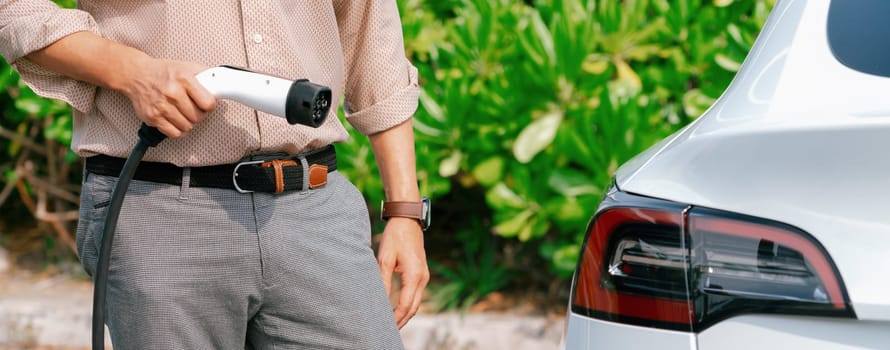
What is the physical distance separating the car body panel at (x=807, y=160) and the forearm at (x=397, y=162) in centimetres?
60

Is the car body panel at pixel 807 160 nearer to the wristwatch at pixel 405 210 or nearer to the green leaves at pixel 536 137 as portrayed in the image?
the wristwatch at pixel 405 210

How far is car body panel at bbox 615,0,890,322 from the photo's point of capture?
141 cm

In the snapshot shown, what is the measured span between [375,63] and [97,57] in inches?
22.3

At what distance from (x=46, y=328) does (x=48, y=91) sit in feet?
9.38

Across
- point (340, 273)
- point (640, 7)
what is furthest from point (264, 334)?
point (640, 7)

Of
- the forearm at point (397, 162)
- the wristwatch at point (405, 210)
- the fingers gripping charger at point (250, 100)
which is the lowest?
the wristwatch at point (405, 210)

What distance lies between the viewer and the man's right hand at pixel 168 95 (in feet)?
5.50

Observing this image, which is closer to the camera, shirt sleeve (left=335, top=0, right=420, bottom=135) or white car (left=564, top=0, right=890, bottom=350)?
white car (left=564, top=0, right=890, bottom=350)

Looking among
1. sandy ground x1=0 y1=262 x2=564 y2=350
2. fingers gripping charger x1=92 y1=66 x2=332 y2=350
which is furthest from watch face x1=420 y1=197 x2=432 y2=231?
sandy ground x1=0 y1=262 x2=564 y2=350

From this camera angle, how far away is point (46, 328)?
4438 mm

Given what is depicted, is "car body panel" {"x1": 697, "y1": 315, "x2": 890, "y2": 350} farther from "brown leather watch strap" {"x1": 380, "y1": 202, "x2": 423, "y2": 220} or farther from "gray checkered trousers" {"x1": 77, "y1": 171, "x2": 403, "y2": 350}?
"brown leather watch strap" {"x1": 380, "y1": 202, "x2": 423, "y2": 220}

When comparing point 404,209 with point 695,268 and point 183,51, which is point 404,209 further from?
point 695,268

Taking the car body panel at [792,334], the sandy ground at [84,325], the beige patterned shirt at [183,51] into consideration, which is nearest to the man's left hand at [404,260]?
the beige patterned shirt at [183,51]

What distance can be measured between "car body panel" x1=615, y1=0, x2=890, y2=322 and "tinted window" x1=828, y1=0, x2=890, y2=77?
0.02 meters
